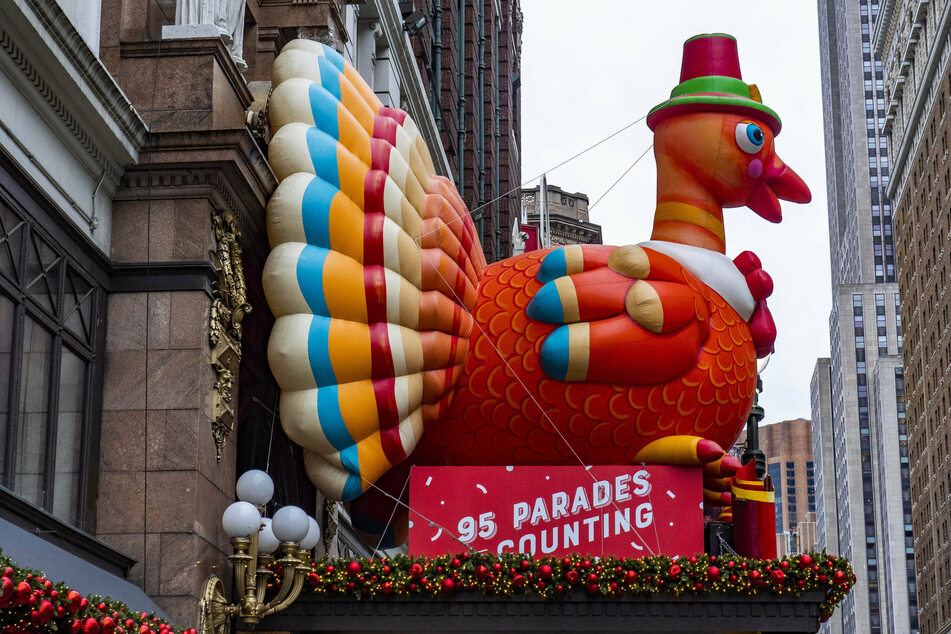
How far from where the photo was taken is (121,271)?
46.0ft

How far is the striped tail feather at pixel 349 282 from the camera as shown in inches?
568

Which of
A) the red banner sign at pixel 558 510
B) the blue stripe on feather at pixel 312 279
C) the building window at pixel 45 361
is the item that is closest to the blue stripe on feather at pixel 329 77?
the blue stripe on feather at pixel 312 279

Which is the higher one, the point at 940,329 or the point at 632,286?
the point at 940,329

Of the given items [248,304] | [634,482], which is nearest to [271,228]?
[248,304]

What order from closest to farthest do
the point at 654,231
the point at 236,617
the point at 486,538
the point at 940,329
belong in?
the point at 236,617 → the point at 486,538 → the point at 654,231 → the point at 940,329

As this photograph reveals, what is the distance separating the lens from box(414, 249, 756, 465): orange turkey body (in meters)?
16.0

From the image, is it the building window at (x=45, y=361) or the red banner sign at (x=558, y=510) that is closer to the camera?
the building window at (x=45, y=361)

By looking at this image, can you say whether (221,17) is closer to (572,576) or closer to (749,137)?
(749,137)

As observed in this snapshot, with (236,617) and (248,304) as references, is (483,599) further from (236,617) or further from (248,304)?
(248,304)

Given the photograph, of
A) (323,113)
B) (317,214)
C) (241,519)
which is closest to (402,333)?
(317,214)

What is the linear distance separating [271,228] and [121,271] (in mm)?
1622

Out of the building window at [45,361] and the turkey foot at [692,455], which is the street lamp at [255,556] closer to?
the building window at [45,361]

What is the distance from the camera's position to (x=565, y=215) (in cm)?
8719

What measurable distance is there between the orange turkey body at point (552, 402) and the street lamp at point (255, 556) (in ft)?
9.88
